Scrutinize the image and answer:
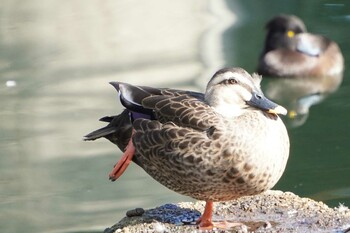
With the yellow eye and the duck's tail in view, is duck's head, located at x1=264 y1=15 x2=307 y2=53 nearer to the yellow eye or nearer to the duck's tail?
the yellow eye

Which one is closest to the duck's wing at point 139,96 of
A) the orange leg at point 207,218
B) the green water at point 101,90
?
the orange leg at point 207,218

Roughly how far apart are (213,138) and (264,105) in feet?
1.05

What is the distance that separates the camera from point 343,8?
1183 cm

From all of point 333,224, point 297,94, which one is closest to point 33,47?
point 297,94

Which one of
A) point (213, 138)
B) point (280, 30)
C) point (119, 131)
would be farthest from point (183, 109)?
point (280, 30)

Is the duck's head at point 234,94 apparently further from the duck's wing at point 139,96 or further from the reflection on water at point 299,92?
the reflection on water at point 299,92

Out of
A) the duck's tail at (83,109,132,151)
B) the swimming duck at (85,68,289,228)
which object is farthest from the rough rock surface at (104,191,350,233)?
the duck's tail at (83,109,132,151)

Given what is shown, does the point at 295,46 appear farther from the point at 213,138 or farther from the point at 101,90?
the point at 213,138

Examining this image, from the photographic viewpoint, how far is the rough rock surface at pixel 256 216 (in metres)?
4.80

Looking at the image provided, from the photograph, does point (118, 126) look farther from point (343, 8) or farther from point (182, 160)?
point (343, 8)

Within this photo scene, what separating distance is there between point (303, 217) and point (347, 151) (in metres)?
2.77

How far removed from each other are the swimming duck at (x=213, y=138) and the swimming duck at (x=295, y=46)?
18.2 feet

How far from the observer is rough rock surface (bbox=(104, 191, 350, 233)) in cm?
480

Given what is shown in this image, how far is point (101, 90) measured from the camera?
980cm
